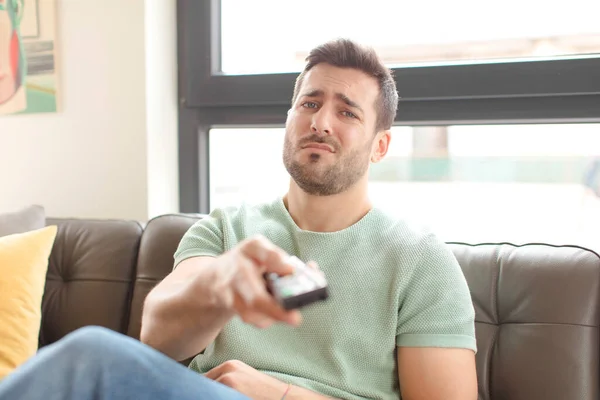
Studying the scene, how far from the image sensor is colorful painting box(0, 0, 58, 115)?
2205 millimetres

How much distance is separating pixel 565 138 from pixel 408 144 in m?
0.46

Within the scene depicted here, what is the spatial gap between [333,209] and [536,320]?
1.66ft

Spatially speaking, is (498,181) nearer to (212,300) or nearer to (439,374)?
(439,374)

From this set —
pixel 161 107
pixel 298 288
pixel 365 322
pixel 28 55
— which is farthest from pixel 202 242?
pixel 28 55

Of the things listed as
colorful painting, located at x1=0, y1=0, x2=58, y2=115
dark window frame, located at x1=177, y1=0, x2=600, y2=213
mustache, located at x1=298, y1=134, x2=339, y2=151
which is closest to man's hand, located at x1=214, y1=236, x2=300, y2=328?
mustache, located at x1=298, y1=134, x2=339, y2=151

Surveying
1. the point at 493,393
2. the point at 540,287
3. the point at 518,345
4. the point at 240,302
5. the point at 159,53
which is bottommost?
the point at 493,393

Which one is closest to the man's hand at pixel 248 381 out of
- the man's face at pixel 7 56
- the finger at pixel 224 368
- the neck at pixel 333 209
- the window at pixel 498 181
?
the finger at pixel 224 368

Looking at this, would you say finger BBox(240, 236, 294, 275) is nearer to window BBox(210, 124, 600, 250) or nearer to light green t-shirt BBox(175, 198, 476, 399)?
light green t-shirt BBox(175, 198, 476, 399)

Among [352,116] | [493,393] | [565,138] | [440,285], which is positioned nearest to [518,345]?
[493,393]

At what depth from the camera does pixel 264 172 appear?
2.26m

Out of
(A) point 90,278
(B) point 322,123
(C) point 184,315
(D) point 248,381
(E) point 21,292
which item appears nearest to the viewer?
(C) point 184,315

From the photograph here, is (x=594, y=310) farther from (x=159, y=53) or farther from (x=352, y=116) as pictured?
(x=159, y=53)

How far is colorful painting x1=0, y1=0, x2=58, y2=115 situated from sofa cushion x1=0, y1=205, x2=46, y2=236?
450 mm

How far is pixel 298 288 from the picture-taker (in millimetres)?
788
